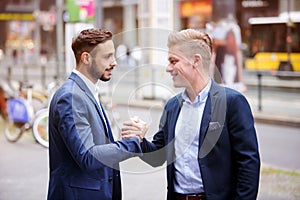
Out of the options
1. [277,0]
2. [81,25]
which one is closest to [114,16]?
[277,0]

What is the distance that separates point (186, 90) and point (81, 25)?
974cm

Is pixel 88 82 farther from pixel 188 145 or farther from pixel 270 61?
pixel 270 61

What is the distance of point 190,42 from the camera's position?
2.63 m

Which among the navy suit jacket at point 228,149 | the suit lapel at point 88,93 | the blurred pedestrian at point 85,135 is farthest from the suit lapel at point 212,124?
the suit lapel at point 88,93

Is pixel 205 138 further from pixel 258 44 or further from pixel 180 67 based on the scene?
pixel 258 44

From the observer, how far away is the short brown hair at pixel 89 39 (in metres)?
2.65

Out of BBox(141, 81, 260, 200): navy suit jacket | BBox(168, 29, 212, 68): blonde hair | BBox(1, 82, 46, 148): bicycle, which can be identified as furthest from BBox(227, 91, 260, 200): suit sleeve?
BBox(1, 82, 46, 148): bicycle

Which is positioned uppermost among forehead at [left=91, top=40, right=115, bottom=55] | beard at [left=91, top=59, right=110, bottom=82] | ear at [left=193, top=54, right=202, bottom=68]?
forehead at [left=91, top=40, right=115, bottom=55]

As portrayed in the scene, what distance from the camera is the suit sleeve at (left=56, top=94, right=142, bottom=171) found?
256 cm

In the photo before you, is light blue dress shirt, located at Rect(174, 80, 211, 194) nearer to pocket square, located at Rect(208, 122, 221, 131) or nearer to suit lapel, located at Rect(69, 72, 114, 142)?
pocket square, located at Rect(208, 122, 221, 131)

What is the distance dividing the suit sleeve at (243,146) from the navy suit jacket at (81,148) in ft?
1.68

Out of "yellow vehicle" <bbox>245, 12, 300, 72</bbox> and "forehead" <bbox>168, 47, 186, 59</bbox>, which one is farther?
"yellow vehicle" <bbox>245, 12, 300, 72</bbox>

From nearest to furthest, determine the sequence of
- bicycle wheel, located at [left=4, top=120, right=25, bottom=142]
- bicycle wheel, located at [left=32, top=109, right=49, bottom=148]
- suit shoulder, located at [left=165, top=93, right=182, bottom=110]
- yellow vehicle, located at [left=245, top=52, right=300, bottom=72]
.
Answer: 1. suit shoulder, located at [left=165, top=93, right=182, bottom=110]
2. bicycle wheel, located at [left=32, top=109, right=49, bottom=148]
3. bicycle wheel, located at [left=4, top=120, right=25, bottom=142]
4. yellow vehicle, located at [left=245, top=52, right=300, bottom=72]

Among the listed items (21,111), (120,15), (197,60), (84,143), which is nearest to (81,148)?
(84,143)
